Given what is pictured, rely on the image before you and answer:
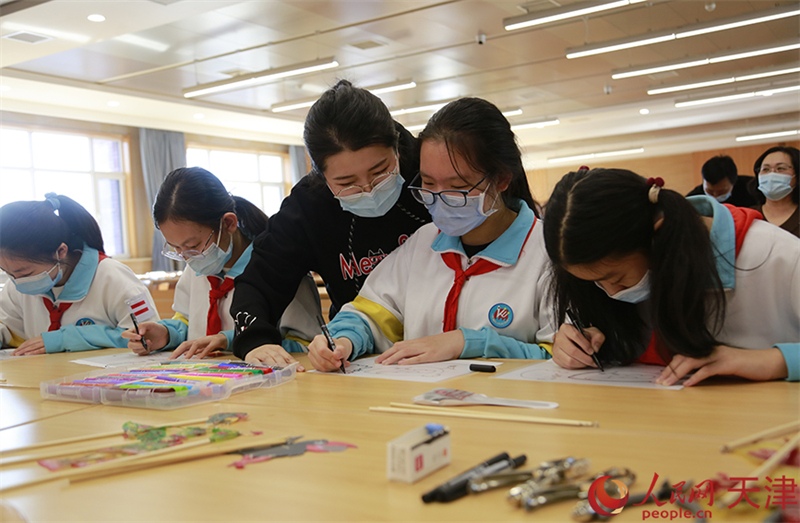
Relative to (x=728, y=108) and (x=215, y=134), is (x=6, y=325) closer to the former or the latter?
(x=215, y=134)

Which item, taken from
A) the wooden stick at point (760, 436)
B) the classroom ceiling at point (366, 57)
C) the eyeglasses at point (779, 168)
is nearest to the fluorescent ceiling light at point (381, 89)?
the classroom ceiling at point (366, 57)

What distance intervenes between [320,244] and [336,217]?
0.10 metres

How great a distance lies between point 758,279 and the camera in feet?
4.51

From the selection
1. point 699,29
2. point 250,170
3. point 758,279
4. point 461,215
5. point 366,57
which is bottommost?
point 758,279

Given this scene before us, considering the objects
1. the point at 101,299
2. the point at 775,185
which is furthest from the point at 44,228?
the point at 775,185

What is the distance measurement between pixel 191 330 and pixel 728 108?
12.2m

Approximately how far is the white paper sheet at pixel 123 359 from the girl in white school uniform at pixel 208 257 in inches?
1.6

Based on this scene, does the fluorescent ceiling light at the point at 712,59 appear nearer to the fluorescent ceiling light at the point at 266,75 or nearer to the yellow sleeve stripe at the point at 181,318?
the fluorescent ceiling light at the point at 266,75

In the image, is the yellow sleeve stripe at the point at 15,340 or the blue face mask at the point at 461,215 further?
the yellow sleeve stripe at the point at 15,340

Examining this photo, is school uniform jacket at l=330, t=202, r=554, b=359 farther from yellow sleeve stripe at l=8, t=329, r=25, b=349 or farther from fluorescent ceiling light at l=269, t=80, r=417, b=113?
fluorescent ceiling light at l=269, t=80, r=417, b=113

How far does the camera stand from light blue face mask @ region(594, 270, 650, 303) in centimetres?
135

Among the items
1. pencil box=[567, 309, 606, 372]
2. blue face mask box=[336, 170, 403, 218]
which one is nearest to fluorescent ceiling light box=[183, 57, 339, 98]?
blue face mask box=[336, 170, 403, 218]

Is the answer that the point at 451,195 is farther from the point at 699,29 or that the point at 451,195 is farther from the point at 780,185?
the point at 699,29

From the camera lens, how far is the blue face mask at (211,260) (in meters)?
2.23
